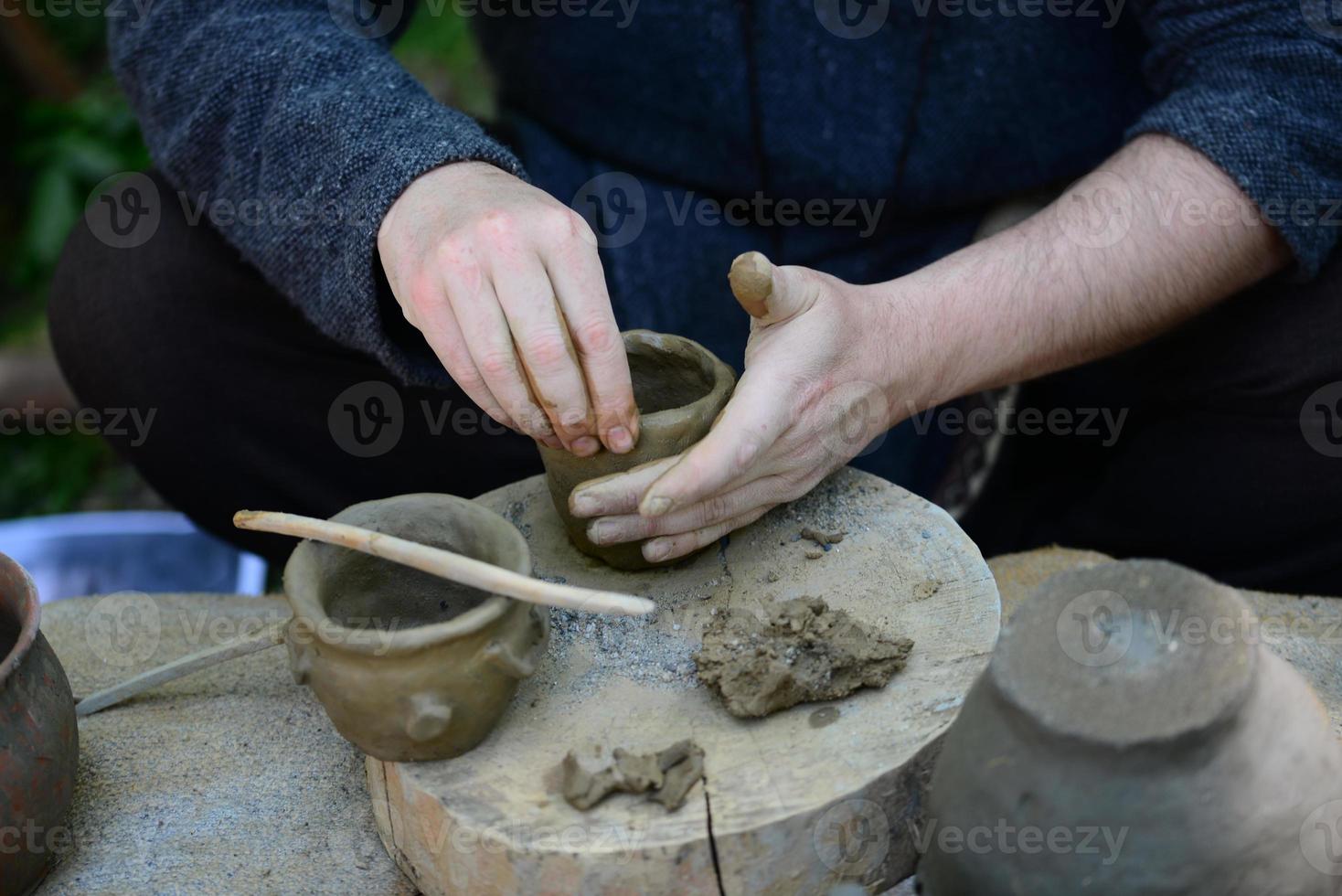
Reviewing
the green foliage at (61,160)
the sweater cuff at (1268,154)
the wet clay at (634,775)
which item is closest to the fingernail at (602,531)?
the wet clay at (634,775)

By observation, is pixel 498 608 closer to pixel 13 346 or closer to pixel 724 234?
pixel 724 234

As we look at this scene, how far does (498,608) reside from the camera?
152 cm

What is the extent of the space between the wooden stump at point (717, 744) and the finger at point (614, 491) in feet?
0.65

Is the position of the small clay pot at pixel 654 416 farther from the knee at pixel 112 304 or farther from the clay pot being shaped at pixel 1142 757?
the knee at pixel 112 304

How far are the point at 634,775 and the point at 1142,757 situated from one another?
602mm

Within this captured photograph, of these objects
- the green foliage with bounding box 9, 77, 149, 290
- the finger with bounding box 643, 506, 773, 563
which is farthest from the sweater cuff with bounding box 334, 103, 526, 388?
the green foliage with bounding box 9, 77, 149, 290

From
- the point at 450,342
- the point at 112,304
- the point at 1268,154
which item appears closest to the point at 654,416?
the point at 450,342

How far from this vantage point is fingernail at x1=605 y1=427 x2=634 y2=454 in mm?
1737

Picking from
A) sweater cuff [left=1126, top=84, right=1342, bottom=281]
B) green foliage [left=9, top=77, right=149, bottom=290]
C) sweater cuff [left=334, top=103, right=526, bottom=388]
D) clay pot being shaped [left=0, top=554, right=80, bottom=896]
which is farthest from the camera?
green foliage [left=9, top=77, right=149, bottom=290]

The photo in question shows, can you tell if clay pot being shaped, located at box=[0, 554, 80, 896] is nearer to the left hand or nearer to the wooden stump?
the wooden stump

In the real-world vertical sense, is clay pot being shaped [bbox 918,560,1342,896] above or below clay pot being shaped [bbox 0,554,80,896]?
above

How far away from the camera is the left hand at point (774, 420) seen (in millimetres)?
1725

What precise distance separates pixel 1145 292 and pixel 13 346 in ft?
13.0

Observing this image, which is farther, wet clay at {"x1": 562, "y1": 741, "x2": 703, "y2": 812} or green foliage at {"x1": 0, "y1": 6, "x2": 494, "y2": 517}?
green foliage at {"x1": 0, "y1": 6, "x2": 494, "y2": 517}
